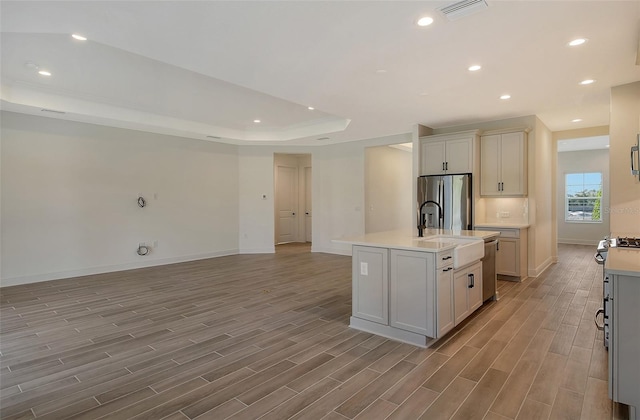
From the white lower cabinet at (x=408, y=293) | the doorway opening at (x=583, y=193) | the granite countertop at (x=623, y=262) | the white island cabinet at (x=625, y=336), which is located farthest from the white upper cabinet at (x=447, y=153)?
the doorway opening at (x=583, y=193)

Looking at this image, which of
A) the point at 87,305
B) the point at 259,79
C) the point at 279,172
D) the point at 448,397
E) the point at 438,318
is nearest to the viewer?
the point at 448,397

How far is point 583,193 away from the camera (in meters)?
9.66

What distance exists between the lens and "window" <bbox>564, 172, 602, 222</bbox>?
942 cm

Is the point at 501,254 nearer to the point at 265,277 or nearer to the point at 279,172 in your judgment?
the point at 265,277

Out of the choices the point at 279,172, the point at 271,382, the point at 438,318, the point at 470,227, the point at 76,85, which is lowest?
the point at 271,382

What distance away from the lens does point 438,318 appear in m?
2.94

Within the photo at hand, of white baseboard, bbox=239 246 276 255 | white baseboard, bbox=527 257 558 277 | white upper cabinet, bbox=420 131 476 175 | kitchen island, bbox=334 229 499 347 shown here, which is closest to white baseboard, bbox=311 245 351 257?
white baseboard, bbox=239 246 276 255

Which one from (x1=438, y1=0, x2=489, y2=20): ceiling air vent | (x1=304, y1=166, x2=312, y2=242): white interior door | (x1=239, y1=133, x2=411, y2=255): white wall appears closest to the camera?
(x1=438, y1=0, x2=489, y2=20): ceiling air vent

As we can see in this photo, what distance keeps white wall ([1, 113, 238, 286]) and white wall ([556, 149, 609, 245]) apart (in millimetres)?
9724

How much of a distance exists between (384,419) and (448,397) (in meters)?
0.52

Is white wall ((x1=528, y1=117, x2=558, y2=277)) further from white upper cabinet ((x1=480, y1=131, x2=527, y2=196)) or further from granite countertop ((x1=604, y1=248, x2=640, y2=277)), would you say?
granite countertop ((x1=604, y1=248, x2=640, y2=277))

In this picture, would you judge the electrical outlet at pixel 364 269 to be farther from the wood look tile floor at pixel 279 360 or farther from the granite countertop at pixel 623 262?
the granite countertop at pixel 623 262

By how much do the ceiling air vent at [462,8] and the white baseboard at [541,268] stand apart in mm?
4751

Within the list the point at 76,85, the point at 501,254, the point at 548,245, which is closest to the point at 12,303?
the point at 76,85
